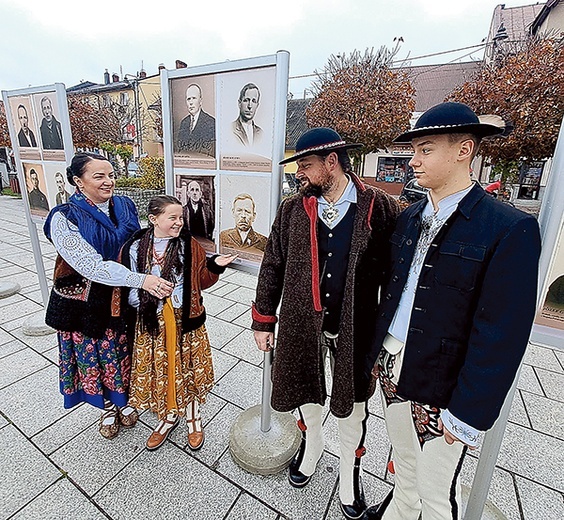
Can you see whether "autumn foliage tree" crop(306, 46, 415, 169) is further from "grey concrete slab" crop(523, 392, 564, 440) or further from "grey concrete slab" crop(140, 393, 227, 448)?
"grey concrete slab" crop(140, 393, 227, 448)

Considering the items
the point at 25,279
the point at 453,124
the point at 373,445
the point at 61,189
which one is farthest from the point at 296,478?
the point at 25,279

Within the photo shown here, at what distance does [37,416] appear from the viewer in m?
2.11

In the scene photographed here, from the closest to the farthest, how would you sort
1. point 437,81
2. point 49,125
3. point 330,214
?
point 330,214 → point 49,125 → point 437,81

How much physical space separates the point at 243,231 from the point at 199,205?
1.05ft

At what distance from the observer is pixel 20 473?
68.1 inches

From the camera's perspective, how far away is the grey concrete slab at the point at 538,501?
160cm

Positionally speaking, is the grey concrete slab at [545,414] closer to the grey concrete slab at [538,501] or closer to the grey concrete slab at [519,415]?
the grey concrete slab at [519,415]

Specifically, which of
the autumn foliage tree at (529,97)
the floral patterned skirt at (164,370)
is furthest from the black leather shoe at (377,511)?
the autumn foliage tree at (529,97)

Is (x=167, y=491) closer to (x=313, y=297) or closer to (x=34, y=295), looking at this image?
(x=313, y=297)

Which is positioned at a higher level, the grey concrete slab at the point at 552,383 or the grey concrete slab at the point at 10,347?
the grey concrete slab at the point at 552,383

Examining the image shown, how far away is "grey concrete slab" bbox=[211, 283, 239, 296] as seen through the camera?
13.8 feet

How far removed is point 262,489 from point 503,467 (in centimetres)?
139

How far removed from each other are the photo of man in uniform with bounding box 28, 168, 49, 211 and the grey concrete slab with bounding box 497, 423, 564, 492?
3.85 m

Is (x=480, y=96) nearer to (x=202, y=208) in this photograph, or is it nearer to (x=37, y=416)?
(x=202, y=208)
